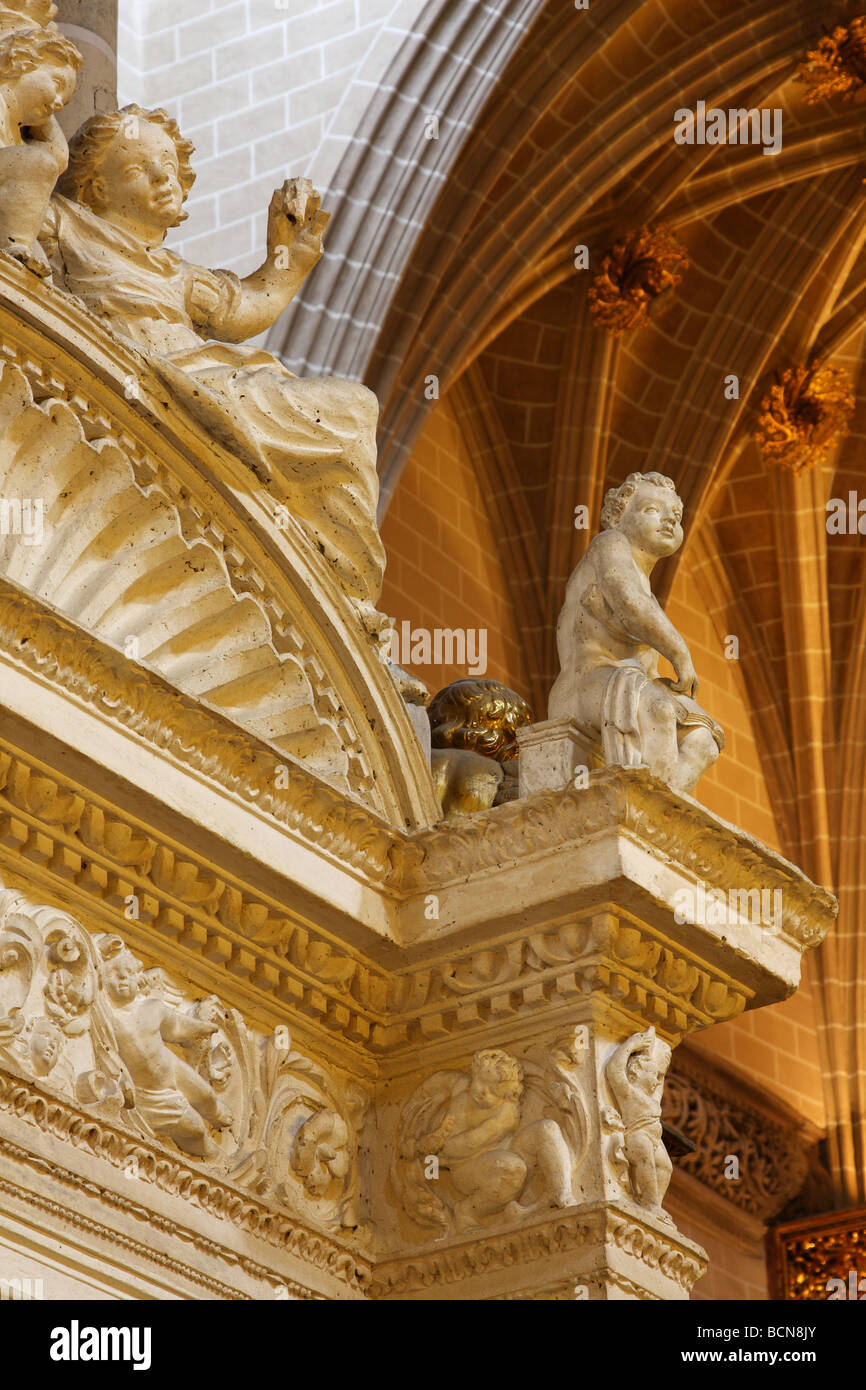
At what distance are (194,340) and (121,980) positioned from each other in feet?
3.65

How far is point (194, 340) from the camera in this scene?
12.4 feet

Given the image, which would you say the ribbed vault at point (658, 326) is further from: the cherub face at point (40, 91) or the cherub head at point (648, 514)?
the cherub face at point (40, 91)

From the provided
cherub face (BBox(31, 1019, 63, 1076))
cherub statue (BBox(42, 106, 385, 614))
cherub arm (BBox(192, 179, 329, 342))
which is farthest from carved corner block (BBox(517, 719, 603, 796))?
cherub arm (BBox(192, 179, 329, 342))

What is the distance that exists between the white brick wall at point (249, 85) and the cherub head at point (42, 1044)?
5.90m

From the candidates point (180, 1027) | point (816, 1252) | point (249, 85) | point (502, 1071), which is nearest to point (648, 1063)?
point (502, 1071)

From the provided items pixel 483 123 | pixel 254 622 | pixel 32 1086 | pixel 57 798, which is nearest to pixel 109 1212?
pixel 32 1086

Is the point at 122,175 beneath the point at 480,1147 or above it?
above

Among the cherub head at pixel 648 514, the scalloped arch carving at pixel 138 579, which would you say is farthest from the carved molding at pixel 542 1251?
the cherub head at pixel 648 514

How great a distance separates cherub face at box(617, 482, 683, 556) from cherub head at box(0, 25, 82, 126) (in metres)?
1.05

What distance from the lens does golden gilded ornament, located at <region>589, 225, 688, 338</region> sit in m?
11.6

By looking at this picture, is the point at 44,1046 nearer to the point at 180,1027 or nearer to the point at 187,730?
the point at 180,1027

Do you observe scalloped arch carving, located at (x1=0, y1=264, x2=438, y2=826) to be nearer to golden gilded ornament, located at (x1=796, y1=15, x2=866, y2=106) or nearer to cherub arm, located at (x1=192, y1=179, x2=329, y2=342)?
cherub arm, located at (x1=192, y1=179, x2=329, y2=342)
